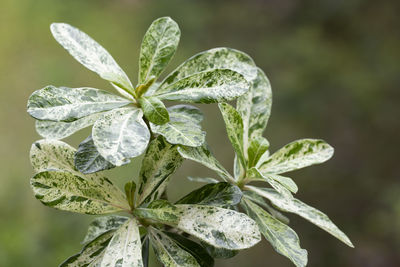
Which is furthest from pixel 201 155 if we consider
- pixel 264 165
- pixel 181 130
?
pixel 264 165

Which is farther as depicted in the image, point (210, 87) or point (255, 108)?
point (255, 108)

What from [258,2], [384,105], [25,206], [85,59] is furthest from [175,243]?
[258,2]

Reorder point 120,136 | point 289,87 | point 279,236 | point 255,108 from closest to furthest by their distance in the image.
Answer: point 120,136
point 279,236
point 255,108
point 289,87

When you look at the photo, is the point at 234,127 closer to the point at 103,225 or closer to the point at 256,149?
the point at 256,149

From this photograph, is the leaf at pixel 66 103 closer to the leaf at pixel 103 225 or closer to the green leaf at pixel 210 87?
the green leaf at pixel 210 87

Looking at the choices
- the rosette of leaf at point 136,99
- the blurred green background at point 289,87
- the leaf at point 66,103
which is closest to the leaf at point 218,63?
the rosette of leaf at point 136,99

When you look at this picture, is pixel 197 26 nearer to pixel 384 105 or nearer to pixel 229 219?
pixel 384 105

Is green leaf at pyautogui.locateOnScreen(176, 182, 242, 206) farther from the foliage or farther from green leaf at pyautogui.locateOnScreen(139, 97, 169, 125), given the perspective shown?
green leaf at pyautogui.locateOnScreen(139, 97, 169, 125)
